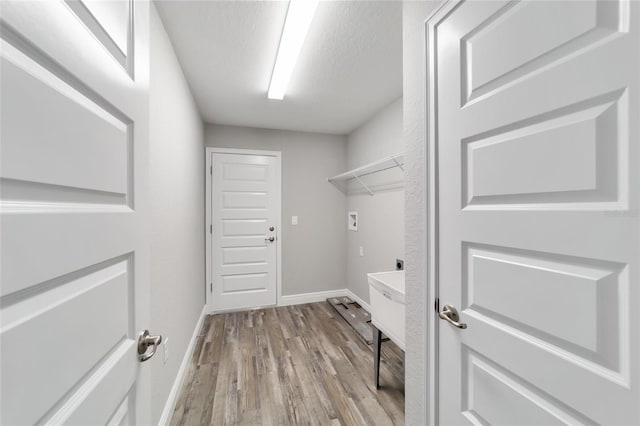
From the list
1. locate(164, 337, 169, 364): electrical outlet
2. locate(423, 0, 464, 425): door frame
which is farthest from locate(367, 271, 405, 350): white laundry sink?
locate(164, 337, 169, 364): electrical outlet

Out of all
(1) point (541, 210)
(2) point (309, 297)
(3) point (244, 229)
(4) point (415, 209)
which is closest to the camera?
(1) point (541, 210)

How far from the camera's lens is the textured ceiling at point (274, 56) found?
4.76 ft

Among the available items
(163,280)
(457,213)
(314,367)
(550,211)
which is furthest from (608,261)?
(314,367)

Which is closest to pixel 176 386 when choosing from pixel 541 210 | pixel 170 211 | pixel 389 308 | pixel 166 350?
pixel 166 350

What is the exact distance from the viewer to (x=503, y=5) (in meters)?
0.72

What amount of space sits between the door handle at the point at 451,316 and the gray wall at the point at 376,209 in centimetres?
160

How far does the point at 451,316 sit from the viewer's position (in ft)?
2.99

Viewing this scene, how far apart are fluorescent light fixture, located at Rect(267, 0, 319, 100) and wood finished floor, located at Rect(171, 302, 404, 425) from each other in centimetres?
240

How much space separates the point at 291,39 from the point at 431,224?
1459 mm

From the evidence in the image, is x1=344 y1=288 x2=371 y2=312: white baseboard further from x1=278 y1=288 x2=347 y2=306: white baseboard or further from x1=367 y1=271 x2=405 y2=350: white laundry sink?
x1=367 y1=271 x2=405 y2=350: white laundry sink

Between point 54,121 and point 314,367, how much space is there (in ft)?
7.32

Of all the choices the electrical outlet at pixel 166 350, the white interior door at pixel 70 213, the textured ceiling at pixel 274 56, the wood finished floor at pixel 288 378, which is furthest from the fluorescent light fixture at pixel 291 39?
the wood finished floor at pixel 288 378

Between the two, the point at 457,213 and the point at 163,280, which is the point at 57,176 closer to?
the point at 457,213

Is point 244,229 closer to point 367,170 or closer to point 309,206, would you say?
point 309,206
